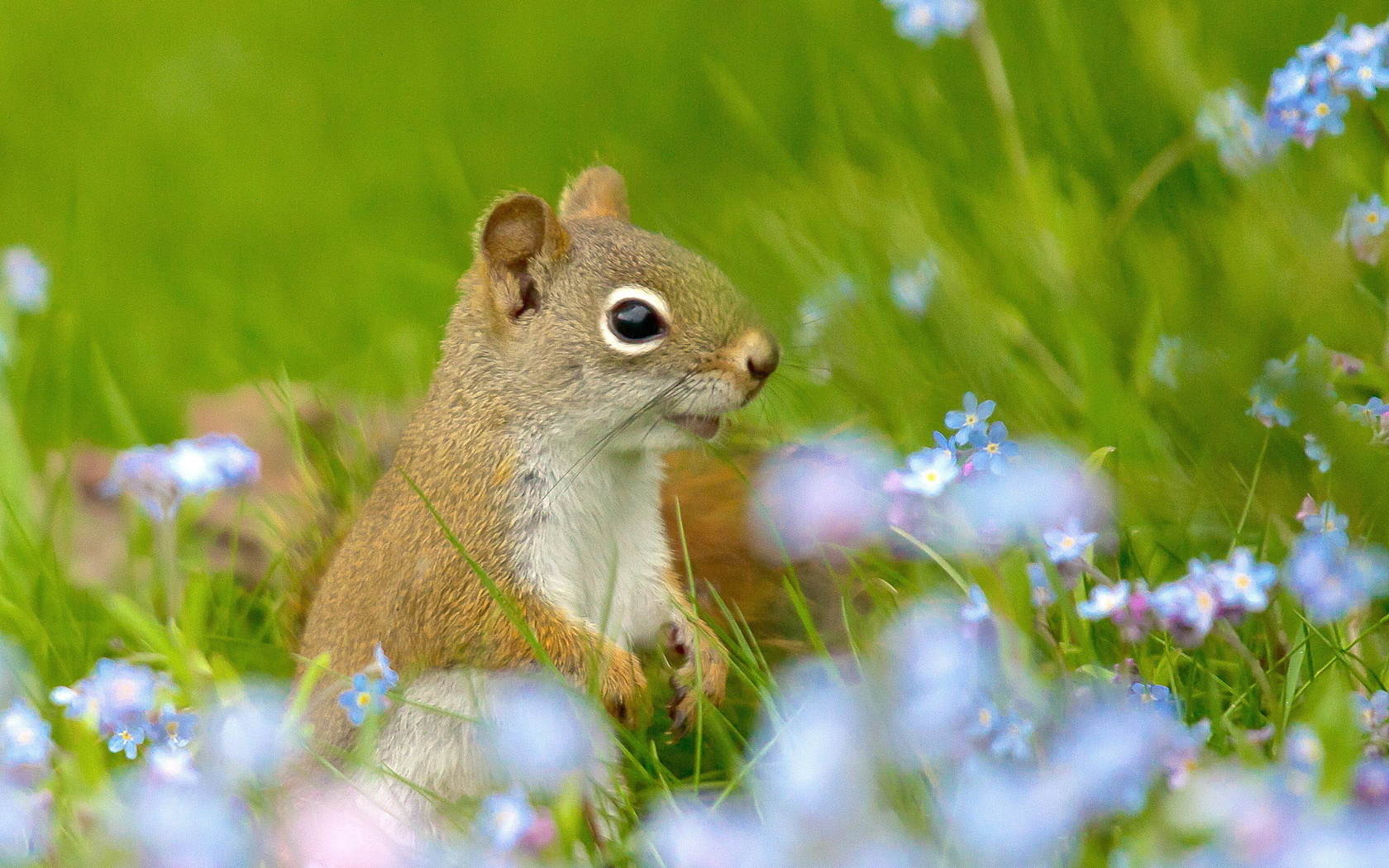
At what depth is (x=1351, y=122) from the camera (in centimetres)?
387

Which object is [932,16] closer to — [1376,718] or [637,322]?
[637,322]

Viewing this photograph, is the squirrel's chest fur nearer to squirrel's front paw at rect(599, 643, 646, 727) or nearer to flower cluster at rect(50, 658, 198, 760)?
squirrel's front paw at rect(599, 643, 646, 727)

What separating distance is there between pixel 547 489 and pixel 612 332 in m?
0.29

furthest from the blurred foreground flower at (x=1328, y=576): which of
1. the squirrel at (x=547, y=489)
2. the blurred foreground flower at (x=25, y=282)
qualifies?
the blurred foreground flower at (x=25, y=282)

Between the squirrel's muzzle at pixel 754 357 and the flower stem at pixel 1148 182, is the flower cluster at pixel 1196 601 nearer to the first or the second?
the squirrel's muzzle at pixel 754 357

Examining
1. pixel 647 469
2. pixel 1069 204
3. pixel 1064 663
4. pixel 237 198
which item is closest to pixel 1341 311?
pixel 1064 663

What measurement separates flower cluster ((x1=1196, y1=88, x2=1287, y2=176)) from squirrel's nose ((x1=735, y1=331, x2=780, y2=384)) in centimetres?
79

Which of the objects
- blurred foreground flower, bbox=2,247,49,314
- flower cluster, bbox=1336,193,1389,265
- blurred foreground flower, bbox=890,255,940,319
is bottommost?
blurred foreground flower, bbox=2,247,49,314

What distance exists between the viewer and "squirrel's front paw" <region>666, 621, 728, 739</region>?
94.1 inches

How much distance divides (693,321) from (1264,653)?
1.06 m

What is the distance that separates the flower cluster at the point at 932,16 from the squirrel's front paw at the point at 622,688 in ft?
5.68

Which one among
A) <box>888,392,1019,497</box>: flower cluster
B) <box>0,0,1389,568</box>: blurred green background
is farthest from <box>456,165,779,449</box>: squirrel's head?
<box>888,392,1019,497</box>: flower cluster

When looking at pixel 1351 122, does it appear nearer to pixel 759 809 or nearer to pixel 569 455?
pixel 569 455

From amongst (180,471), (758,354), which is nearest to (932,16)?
(758,354)
